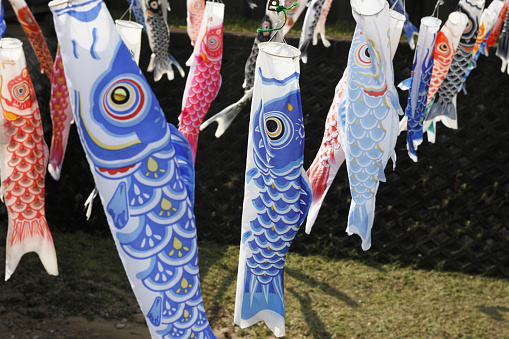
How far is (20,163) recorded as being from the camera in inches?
72.6

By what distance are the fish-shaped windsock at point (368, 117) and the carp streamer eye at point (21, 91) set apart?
976 mm

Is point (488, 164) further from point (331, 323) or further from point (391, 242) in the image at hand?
point (331, 323)

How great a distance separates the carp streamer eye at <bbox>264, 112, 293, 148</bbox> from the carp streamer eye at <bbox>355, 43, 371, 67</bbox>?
→ 289mm

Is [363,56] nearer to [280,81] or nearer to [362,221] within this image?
[280,81]

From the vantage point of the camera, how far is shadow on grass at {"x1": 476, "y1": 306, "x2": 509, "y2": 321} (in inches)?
138

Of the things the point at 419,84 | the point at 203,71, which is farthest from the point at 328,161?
the point at 203,71

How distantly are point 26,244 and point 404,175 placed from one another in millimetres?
2773

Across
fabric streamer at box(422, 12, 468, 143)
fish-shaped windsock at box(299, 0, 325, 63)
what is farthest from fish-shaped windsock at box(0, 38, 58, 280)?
fabric streamer at box(422, 12, 468, 143)

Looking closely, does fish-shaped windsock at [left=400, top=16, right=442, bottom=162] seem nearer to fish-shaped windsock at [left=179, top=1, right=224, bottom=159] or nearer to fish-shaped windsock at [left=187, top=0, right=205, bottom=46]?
fish-shaped windsock at [left=179, top=1, right=224, bottom=159]

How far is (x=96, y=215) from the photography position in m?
4.42

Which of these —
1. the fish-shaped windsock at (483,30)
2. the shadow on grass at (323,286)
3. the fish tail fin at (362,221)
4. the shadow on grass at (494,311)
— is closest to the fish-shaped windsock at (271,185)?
the fish tail fin at (362,221)

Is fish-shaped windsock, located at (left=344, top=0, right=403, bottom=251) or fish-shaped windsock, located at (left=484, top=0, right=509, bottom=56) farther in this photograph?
fish-shaped windsock, located at (left=484, top=0, right=509, bottom=56)

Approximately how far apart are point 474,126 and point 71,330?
9.05ft

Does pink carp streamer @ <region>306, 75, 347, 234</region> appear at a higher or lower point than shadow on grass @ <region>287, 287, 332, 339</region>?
higher
